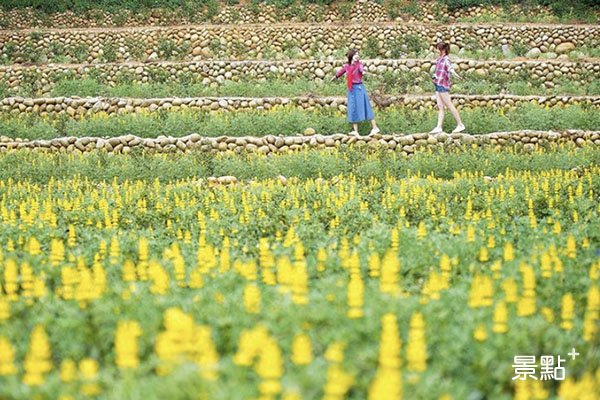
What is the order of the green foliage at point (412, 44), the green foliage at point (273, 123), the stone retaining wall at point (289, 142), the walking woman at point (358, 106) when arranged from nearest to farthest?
the stone retaining wall at point (289, 142)
the walking woman at point (358, 106)
the green foliage at point (273, 123)
the green foliage at point (412, 44)

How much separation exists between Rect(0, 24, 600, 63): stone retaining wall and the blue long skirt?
21.9 ft

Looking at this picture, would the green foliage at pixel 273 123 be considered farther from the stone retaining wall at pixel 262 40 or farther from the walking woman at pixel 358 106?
the stone retaining wall at pixel 262 40

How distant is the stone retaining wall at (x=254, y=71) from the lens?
17.5 metres

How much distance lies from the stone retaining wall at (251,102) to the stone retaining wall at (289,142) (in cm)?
261

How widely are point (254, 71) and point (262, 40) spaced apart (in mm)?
2430

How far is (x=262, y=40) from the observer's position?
20141 mm

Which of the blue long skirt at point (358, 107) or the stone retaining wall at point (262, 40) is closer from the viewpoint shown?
the blue long skirt at point (358, 107)

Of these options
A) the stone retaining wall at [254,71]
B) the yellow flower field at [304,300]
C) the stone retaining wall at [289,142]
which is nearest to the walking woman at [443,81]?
the stone retaining wall at [289,142]

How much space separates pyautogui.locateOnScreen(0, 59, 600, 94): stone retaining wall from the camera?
57.3ft

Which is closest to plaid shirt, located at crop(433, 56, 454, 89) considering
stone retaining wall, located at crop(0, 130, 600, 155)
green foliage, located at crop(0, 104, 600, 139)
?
green foliage, located at crop(0, 104, 600, 139)

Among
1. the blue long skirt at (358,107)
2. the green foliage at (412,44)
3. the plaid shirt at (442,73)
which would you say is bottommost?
the blue long skirt at (358,107)

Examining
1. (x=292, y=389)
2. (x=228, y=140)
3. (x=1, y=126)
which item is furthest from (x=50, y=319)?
(x=1, y=126)

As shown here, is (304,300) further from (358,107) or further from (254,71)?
(254,71)

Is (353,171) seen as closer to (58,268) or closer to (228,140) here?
(228,140)
